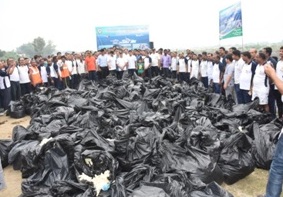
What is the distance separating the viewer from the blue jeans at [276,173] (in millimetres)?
2424

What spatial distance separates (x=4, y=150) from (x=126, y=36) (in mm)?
15916

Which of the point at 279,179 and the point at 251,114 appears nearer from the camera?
the point at 279,179

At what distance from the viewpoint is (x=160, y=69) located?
13555mm

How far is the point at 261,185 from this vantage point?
3389 millimetres

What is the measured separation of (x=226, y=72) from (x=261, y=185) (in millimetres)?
4068

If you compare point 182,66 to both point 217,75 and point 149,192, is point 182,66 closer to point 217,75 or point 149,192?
point 217,75

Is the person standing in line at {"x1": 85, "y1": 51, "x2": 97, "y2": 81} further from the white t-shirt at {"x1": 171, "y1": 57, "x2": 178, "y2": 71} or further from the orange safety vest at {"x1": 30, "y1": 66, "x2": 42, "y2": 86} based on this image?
the white t-shirt at {"x1": 171, "y1": 57, "x2": 178, "y2": 71}

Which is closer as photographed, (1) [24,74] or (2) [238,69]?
(2) [238,69]

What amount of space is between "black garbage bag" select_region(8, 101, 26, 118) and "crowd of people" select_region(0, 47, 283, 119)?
1.15 m

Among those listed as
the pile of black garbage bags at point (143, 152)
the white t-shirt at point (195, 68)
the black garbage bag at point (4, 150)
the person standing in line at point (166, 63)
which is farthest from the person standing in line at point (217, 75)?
the black garbage bag at point (4, 150)

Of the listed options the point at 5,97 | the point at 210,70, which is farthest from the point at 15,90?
the point at 210,70

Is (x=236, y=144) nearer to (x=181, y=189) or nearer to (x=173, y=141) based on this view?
(x=173, y=141)

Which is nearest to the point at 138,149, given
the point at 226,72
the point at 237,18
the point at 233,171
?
the point at 233,171

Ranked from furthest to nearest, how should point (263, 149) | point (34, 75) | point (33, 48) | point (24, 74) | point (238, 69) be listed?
point (33, 48) → point (34, 75) → point (24, 74) → point (238, 69) → point (263, 149)
